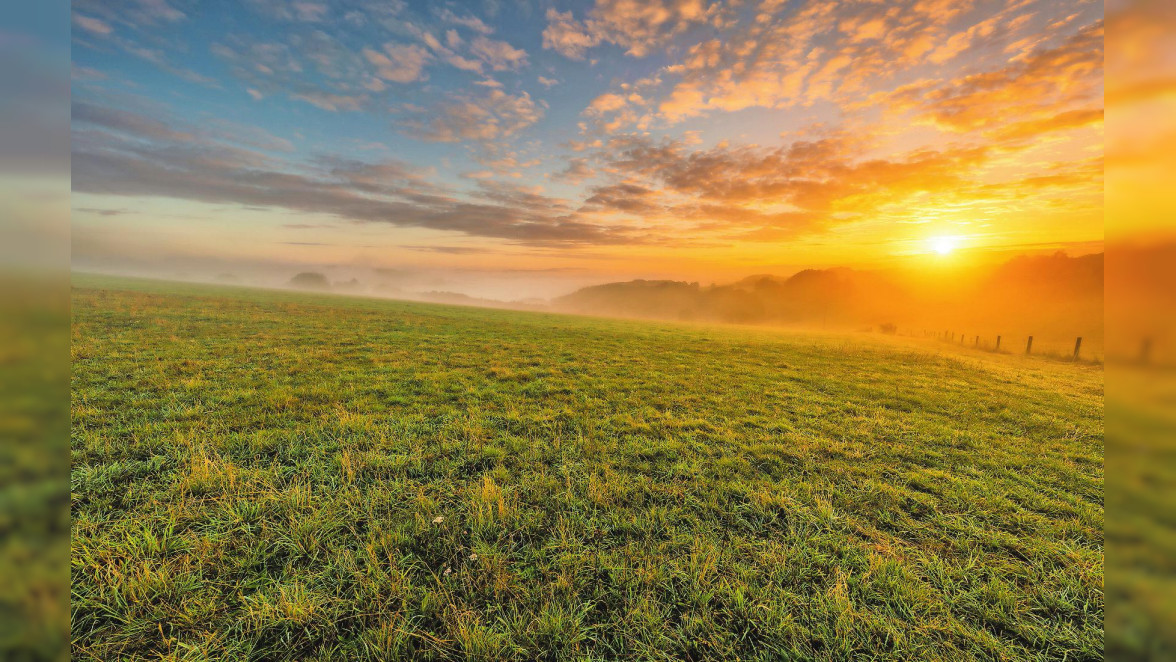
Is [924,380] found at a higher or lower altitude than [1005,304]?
lower

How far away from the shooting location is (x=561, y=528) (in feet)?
16.9

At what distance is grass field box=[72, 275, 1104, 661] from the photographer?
382cm

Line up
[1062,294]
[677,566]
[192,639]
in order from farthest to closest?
[1062,294]
[677,566]
[192,639]

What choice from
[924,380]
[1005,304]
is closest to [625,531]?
[924,380]

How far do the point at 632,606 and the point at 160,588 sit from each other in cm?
466

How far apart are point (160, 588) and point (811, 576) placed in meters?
Answer: 6.76

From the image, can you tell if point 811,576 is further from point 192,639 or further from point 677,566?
point 192,639

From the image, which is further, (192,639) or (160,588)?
(160,588)

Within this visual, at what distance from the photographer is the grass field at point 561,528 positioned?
3824 millimetres
